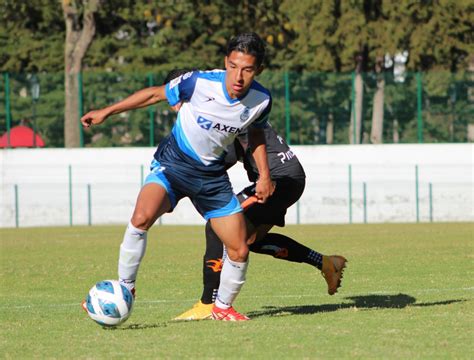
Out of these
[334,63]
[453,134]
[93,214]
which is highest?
[334,63]

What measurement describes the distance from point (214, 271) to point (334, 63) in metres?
35.3

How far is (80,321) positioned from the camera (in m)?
9.23

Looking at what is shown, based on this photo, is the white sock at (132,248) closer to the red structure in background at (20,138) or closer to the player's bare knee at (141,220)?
the player's bare knee at (141,220)

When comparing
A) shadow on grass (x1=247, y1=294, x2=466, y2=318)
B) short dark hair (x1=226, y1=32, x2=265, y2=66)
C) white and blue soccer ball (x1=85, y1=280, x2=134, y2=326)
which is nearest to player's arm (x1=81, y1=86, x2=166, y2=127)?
short dark hair (x1=226, y1=32, x2=265, y2=66)

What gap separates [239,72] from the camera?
836 cm

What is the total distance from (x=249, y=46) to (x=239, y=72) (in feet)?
0.72

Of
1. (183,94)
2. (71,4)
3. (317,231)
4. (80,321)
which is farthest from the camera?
(71,4)

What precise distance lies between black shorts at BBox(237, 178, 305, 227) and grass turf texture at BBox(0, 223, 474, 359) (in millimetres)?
807

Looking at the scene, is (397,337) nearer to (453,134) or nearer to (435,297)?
(435,297)

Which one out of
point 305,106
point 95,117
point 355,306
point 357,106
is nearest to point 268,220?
point 355,306

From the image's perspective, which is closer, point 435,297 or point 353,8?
point 435,297

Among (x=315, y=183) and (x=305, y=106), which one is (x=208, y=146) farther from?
(x=315, y=183)

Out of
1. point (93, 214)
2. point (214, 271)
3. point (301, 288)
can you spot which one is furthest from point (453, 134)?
point (214, 271)

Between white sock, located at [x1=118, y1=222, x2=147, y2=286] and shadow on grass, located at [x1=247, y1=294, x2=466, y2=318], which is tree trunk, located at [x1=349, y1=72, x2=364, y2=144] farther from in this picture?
white sock, located at [x1=118, y1=222, x2=147, y2=286]
